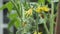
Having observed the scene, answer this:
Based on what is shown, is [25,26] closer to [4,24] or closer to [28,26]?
[28,26]

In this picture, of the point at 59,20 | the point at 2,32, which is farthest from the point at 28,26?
the point at 2,32

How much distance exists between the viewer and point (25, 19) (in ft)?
1.53

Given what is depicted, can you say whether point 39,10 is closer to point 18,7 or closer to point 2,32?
point 18,7

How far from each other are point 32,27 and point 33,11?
0.13 feet

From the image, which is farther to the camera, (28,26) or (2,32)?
(2,32)

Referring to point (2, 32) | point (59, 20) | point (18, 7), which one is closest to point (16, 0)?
point (18, 7)

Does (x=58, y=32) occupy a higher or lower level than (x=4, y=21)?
higher

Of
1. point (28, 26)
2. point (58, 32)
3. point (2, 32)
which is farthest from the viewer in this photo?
point (2, 32)

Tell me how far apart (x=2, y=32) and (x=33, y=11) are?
2.34 meters

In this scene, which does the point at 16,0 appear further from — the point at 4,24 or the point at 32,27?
the point at 4,24

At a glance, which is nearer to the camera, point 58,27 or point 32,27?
point 58,27

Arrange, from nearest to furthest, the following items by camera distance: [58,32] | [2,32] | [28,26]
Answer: [58,32], [28,26], [2,32]

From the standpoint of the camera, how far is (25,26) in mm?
453

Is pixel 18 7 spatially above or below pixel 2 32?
above
